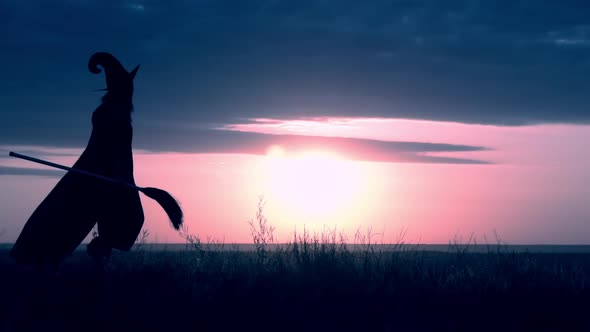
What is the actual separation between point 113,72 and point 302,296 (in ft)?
12.9

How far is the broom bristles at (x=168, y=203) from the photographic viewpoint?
9172 mm

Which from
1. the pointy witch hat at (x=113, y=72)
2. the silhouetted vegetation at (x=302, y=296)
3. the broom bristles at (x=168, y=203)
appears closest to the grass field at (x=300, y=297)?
the silhouetted vegetation at (x=302, y=296)

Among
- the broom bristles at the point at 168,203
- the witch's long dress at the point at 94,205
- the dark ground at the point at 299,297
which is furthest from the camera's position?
the broom bristles at the point at 168,203

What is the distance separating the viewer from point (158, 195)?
30.3ft

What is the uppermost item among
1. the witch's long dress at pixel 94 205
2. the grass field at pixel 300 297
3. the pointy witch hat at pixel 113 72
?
the pointy witch hat at pixel 113 72

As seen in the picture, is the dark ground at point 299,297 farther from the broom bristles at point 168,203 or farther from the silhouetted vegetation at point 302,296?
the broom bristles at point 168,203

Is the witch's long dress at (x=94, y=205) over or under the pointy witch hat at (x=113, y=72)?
under

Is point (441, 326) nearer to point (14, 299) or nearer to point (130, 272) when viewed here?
point (130, 272)

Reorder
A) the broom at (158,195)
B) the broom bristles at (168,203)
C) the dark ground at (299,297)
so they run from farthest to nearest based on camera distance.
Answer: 1. the broom bristles at (168,203)
2. the broom at (158,195)
3. the dark ground at (299,297)

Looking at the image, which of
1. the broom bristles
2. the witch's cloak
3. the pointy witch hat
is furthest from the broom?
the pointy witch hat

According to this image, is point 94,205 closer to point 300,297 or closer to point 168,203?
point 168,203

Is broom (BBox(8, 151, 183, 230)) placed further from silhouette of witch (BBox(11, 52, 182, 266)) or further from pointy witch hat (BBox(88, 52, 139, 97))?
pointy witch hat (BBox(88, 52, 139, 97))

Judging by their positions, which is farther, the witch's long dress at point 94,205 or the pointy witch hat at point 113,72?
the pointy witch hat at point 113,72

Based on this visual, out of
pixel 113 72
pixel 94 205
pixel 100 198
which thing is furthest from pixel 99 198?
pixel 113 72
